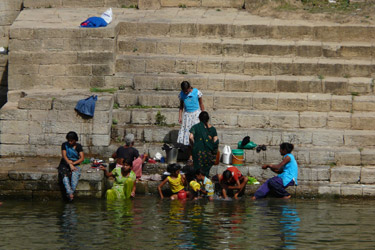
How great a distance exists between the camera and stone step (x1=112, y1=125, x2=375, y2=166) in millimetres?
13344

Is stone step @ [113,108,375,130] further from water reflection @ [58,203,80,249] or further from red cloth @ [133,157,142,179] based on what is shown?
water reflection @ [58,203,80,249]

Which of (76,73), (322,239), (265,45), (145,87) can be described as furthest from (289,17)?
(322,239)

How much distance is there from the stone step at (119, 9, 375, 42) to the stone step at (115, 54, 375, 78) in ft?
2.41

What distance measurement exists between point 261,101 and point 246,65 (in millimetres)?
1133

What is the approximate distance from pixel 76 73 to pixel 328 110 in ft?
17.4

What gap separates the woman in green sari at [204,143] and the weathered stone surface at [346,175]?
7.07ft

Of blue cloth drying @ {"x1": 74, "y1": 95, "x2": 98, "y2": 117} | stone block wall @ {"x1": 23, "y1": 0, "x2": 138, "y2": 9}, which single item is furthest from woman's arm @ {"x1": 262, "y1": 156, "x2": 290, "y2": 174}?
stone block wall @ {"x1": 23, "y1": 0, "x2": 138, "y2": 9}

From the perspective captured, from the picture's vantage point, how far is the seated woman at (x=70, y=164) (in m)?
12.6

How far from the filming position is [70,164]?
12703 mm

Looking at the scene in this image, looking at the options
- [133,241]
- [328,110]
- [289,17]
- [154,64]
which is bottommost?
[133,241]

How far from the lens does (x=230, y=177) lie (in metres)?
12.6

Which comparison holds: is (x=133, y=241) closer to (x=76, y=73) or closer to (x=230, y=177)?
(x=230, y=177)

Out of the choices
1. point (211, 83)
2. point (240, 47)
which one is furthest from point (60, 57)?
point (240, 47)

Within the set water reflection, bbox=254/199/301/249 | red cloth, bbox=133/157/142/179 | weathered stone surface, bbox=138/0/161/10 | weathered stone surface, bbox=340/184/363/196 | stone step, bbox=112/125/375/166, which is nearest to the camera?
water reflection, bbox=254/199/301/249
